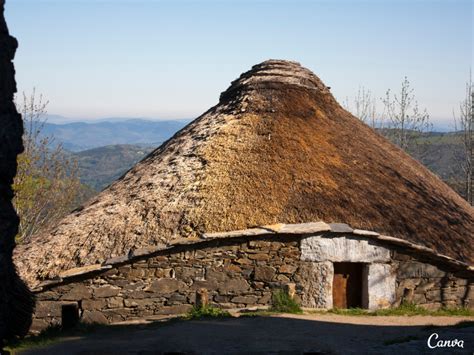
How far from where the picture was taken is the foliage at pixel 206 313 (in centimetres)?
1039

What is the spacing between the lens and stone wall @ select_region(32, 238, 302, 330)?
36.7ft

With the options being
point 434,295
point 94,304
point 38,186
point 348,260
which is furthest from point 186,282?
point 38,186

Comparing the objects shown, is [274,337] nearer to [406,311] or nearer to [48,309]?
[406,311]

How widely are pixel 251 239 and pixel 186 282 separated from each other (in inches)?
59.3

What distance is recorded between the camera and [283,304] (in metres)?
10.9

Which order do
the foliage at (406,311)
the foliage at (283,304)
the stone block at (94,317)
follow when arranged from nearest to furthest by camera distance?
the foliage at (283,304), the foliage at (406,311), the stone block at (94,317)

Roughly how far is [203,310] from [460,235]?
6.11 metres

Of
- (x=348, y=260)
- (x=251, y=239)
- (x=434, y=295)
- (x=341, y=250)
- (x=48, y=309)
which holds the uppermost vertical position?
(x=251, y=239)

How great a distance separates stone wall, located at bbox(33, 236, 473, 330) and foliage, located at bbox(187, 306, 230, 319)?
45 cm

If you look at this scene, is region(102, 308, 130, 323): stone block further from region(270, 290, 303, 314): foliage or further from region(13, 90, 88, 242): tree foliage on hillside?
region(13, 90, 88, 242): tree foliage on hillside

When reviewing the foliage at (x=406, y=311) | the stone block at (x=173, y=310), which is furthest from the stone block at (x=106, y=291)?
the foliage at (x=406, y=311)

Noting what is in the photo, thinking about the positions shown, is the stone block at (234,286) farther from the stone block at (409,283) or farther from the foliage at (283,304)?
the stone block at (409,283)

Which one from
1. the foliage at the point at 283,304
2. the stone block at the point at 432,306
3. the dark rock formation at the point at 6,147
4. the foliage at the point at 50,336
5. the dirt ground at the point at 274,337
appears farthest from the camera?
the stone block at the point at 432,306

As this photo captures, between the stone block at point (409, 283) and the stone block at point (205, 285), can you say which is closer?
the stone block at point (205, 285)
